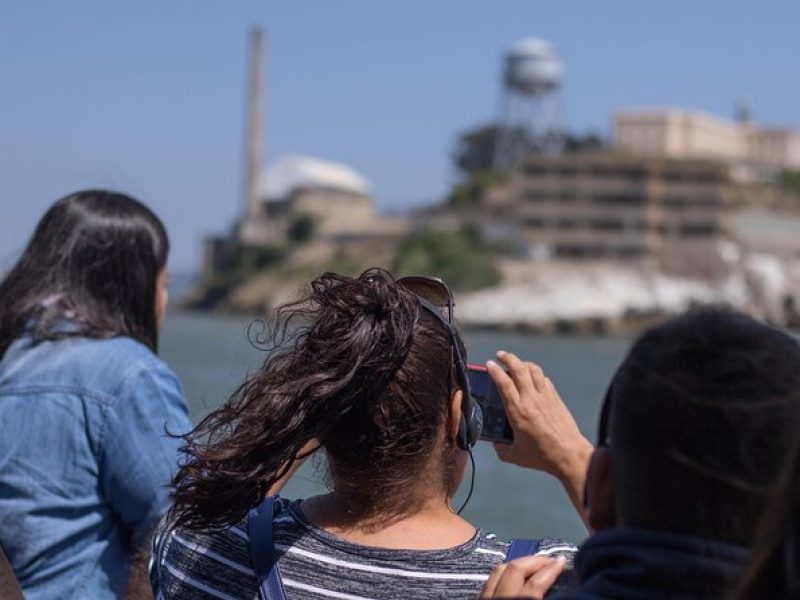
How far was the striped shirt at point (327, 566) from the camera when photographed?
1.69 meters

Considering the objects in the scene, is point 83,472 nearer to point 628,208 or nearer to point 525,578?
point 525,578

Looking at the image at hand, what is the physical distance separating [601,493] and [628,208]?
6362 cm

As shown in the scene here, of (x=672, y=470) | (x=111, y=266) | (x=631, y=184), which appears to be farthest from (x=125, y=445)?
(x=631, y=184)

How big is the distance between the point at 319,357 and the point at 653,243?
63859 millimetres

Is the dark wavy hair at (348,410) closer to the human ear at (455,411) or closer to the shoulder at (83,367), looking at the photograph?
the human ear at (455,411)

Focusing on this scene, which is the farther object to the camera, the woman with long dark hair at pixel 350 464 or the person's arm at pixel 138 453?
the person's arm at pixel 138 453

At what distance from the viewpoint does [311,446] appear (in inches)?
71.7

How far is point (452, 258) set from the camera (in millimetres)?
65125

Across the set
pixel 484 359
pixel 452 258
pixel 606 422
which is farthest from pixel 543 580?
pixel 452 258

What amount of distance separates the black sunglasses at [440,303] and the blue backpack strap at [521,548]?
178 millimetres

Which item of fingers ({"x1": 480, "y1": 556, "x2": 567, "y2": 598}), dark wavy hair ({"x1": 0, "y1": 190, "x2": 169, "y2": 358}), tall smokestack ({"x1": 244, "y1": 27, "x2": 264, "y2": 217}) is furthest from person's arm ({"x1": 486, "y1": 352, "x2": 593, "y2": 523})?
tall smokestack ({"x1": 244, "y1": 27, "x2": 264, "y2": 217})

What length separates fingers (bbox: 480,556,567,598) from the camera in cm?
141

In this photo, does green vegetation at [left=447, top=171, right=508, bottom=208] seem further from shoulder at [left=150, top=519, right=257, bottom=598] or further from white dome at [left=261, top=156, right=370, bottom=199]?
shoulder at [left=150, top=519, right=257, bottom=598]

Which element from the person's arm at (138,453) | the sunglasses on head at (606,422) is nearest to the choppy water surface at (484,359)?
the person's arm at (138,453)
